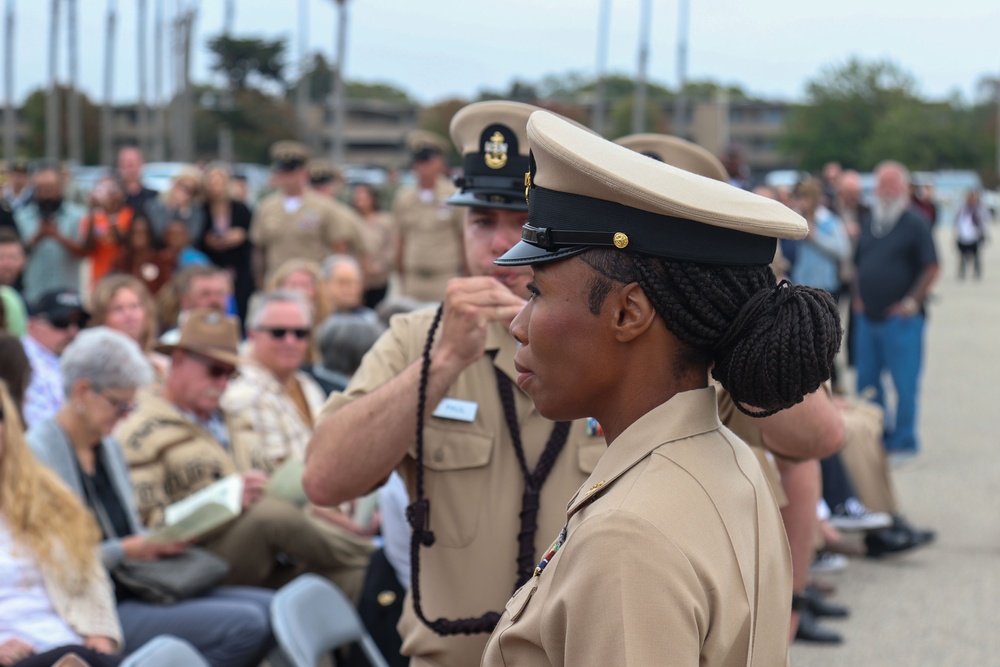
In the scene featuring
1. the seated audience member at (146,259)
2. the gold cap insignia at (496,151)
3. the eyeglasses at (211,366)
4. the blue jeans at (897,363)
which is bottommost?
the blue jeans at (897,363)

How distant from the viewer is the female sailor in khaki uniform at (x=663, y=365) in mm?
1487

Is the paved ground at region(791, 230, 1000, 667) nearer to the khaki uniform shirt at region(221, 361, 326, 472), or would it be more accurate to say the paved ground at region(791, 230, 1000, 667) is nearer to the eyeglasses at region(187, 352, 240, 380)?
the khaki uniform shirt at region(221, 361, 326, 472)

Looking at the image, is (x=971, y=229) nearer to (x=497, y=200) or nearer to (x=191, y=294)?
(x=191, y=294)

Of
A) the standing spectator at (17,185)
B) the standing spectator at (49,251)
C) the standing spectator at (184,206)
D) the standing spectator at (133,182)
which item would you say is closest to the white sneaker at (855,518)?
the standing spectator at (184,206)

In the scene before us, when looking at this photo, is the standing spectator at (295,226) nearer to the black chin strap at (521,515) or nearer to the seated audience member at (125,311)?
the seated audience member at (125,311)

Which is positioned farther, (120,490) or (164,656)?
(120,490)

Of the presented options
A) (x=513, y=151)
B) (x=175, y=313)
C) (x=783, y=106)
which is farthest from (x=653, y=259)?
(x=783, y=106)

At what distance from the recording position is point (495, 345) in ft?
8.80

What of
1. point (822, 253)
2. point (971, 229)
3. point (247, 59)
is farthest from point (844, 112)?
point (822, 253)

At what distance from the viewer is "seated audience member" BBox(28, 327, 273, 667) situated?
451cm

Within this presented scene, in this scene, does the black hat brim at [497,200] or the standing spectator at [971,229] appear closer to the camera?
the black hat brim at [497,200]

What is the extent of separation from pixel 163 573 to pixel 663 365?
3385 mm

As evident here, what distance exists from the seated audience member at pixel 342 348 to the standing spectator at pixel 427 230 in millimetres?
4385

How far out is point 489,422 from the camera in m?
2.60
